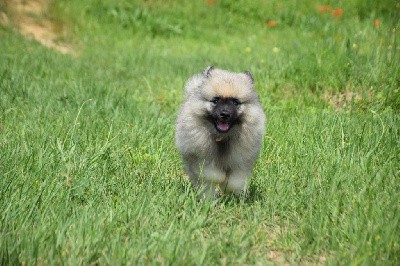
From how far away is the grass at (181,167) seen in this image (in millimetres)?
3062

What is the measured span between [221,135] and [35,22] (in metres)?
10.00

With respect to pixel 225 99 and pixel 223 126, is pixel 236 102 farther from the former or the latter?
pixel 223 126

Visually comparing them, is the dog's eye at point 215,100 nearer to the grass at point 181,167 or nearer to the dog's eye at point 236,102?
the dog's eye at point 236,102

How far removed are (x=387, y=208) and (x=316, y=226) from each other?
50 cm

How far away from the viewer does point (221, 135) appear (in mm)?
4055

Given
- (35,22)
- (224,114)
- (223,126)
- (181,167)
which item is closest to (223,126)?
(223,126)

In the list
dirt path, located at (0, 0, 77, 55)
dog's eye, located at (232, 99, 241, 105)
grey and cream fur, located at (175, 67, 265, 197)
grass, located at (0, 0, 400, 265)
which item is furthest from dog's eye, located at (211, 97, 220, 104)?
dirt path, located at (0, 0, 77, 55)

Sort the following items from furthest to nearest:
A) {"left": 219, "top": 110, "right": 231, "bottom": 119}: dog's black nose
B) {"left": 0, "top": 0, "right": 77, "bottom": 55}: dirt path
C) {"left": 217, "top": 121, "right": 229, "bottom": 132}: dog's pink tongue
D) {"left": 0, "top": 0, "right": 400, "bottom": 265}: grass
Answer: {"left": 0, "top": 0, "right": 77, "bottom": 55}: dirt path
{"left": 217, "top": 121, "right": 229, "bottom": 132}: dog's pink tongue
{"left": 219, "top": 110, "right": 231, "bottom": 119}: dog's black nose
{"left": 0, "top": 0, "right": 400, "bottom": 265}: grass

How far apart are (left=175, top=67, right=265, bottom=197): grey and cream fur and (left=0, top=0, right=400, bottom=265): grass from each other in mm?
206

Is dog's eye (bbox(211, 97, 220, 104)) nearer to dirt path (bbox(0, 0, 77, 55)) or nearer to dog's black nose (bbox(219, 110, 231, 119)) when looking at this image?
dog's black nose (bbox(219, 110, 231, 119))

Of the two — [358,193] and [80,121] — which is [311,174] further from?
[80,121]

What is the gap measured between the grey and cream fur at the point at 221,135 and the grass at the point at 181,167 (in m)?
0.21

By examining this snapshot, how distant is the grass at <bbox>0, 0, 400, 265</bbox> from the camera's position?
3062 millimetres

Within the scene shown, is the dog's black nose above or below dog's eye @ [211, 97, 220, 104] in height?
below
